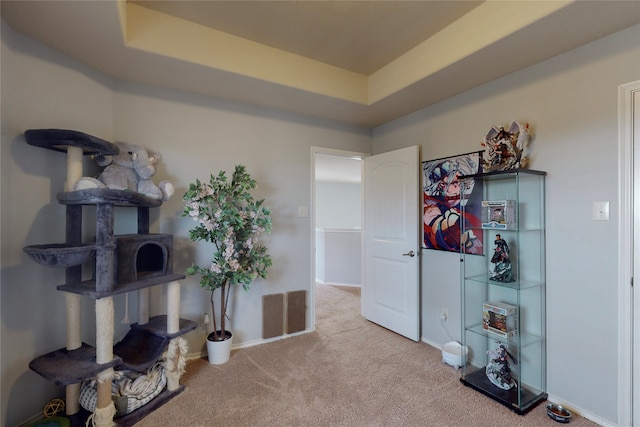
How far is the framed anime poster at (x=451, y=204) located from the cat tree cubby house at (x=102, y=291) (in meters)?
2.19

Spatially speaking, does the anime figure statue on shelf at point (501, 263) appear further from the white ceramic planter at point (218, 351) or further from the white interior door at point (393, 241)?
the white ceramic planter at point (218, 351)

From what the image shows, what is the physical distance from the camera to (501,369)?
6.65ft

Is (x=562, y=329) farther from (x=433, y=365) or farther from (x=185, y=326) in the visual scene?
(x=185, y=326)

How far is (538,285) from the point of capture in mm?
1982

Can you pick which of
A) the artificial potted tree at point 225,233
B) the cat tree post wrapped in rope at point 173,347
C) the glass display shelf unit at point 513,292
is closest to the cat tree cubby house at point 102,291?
the cat tree post wrapped in rope at point 173,347

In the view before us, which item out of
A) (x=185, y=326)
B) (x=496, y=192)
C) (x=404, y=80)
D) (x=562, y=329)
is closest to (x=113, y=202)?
(x=185, y=326)

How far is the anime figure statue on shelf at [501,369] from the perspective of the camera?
2.00 metres

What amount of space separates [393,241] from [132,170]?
2383 mm

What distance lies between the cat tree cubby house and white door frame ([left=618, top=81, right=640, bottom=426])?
2.69 meters

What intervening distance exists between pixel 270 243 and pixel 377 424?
5.56 feet

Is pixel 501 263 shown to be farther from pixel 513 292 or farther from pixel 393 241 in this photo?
pixel 393 241

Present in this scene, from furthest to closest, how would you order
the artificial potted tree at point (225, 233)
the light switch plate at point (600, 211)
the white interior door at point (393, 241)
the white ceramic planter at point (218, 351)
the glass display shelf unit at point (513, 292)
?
the white interior door at point (393, 241) → the white ceramic planter at point (218, 351) → the artificial potted tree at point (225, 233) → the glass display shelf unit at point (513, 292) → the light switch plate at point (600, 211)

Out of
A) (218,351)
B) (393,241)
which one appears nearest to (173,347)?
(218,351)

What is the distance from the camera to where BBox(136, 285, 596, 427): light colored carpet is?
177 centimetres
